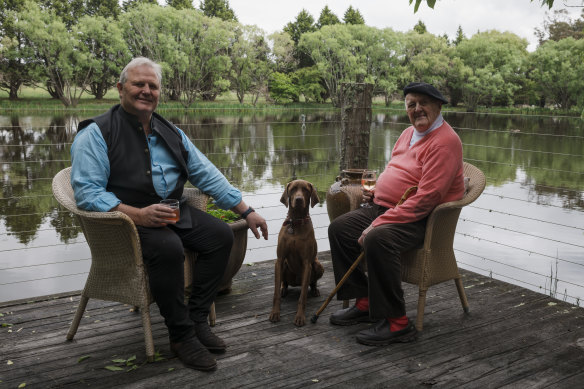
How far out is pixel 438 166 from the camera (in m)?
2.80

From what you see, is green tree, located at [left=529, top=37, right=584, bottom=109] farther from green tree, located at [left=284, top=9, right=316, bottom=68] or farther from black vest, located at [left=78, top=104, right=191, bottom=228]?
black vest, located at [left=78, top=104, right=191, bottom=228]

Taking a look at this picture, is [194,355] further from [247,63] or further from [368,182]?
[247,63]

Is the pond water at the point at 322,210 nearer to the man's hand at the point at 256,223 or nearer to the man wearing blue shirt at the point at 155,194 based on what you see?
the man's hand at the point at 256,223

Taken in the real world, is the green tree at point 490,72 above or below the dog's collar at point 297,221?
above

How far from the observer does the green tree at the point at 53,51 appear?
3966 cm

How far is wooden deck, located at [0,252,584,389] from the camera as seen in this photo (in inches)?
94.6

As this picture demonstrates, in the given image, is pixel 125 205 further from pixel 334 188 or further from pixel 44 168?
pixel 44 168

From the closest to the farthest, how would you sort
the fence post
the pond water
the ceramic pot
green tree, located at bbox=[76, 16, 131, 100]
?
the ceramic pot, the fence post, the pond water, green tree, located at bbox=[76, 16, 131, 100]

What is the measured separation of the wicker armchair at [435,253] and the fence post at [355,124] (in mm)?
1445

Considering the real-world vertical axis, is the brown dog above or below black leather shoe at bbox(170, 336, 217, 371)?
above


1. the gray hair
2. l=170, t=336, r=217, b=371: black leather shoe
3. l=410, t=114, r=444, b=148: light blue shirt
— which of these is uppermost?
the gray hair

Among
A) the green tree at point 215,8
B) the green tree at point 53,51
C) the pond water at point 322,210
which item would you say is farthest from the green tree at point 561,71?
the green tree at point 53,51

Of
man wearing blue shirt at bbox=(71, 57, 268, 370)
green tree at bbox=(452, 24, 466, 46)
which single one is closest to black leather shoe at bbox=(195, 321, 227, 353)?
man wearing blue shirt at bbox=(71, 57, 268, 370)

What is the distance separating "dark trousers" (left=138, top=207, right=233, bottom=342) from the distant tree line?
128ft
